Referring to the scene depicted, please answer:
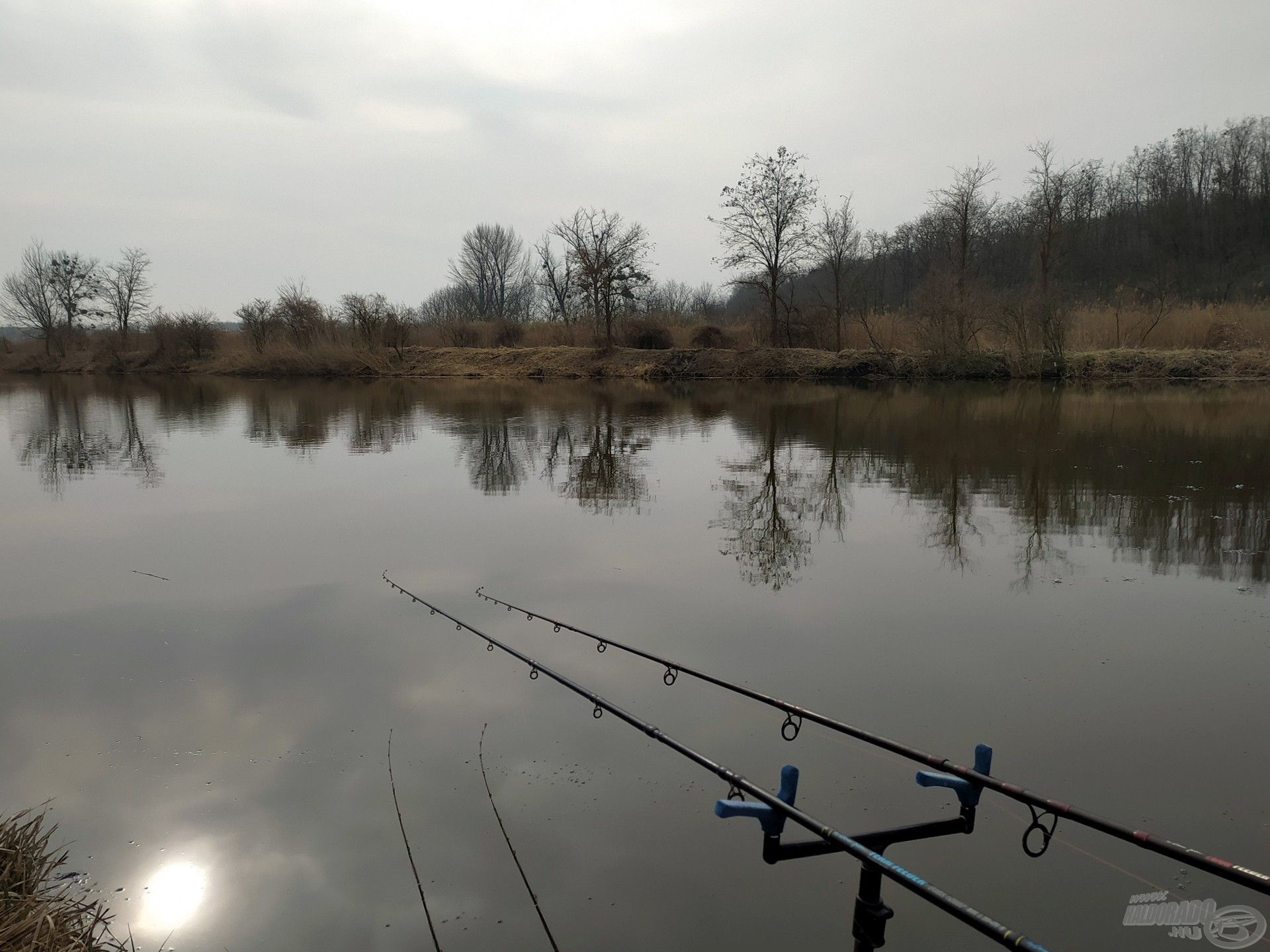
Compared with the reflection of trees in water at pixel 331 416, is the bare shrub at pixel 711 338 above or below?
above

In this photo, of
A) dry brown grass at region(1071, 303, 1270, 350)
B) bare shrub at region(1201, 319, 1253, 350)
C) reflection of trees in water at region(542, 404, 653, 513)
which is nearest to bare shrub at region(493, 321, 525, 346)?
dry brown grass at region(1071, 303, 1270, 350)

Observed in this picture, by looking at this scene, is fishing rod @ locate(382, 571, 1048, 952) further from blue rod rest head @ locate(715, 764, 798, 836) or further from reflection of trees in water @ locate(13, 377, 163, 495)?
reflection of trees in water @ locate(13, 377, 163, 495)

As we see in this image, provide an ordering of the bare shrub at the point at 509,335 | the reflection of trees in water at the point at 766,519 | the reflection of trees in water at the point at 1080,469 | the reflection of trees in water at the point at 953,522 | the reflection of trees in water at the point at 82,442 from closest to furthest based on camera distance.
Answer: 1. the reflection of trees in water at the point at 766,519
2. the reflection of trees in water at the point at 953,522
3. the reflection of trees in water at the point at 1080,469
4. the reflection of trees in water at the point at 82,442
5. the bare shrub at the point at 509,335

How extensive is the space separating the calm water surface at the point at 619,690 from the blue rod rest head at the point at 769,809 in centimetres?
74

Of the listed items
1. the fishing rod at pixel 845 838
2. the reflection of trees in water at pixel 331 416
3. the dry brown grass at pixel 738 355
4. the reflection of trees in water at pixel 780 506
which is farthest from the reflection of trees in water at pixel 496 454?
the dry brown grass at pixel 738 355

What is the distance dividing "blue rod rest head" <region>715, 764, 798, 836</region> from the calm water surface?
2.44 feet

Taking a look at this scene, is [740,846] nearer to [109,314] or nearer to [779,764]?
Answer: [779,764]

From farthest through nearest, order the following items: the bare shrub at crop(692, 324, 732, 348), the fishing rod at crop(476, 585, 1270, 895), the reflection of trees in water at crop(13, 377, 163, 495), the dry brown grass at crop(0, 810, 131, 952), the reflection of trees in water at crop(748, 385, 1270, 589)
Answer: the bare shrub at crop(692, 324, 732, 348)
the reflection of trees in water at crop(13, 377, 163, 495)
the reflection of trees in water at crop(748, 385, 1270, 589)
the dry brown grass at crop(0, 810, 131, 952)
the fishing rod at crop(476, 585, 1270, 895)

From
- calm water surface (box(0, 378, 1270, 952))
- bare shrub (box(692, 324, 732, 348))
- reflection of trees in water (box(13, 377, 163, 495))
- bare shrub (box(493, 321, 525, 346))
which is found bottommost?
calm water surface (box(0, 378, 1270, 952))

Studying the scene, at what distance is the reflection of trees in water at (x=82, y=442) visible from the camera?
12.7 meters

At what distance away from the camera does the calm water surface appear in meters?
3.03

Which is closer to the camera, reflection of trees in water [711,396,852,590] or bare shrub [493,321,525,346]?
reflection of trees in water [711,396,852,590]

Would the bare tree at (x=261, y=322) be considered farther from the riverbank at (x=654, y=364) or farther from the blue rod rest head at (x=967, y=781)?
the blue rod rest head at (x=967, y=781)

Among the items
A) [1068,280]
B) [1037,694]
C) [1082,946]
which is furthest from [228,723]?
[1068,280]
